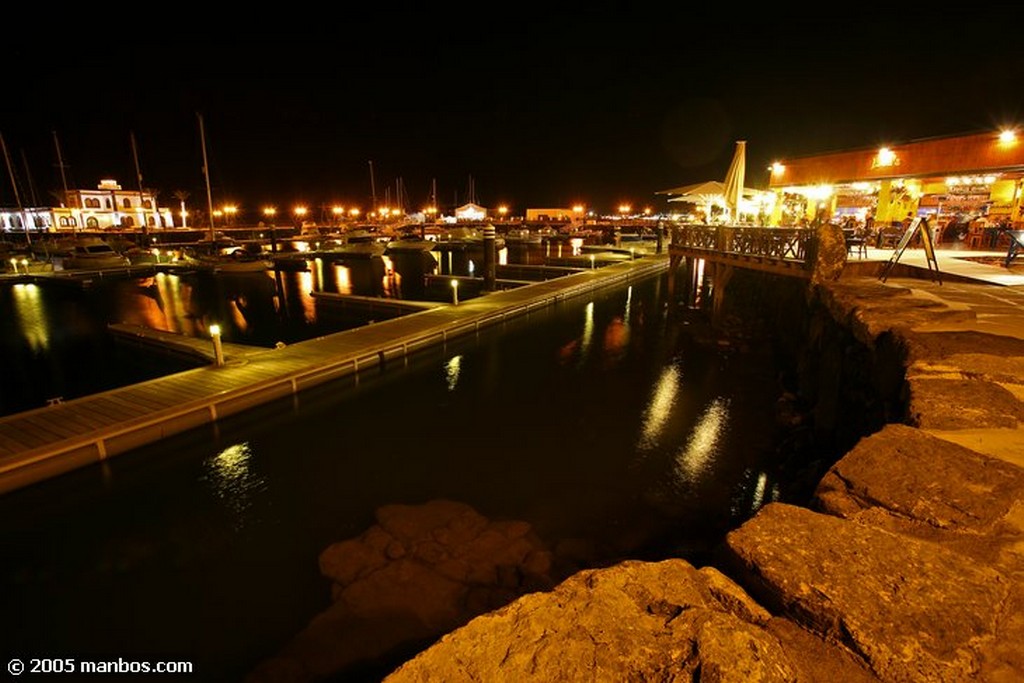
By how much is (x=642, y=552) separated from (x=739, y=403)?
6970 millimetres

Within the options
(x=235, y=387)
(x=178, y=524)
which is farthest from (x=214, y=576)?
(x=235, y=387)

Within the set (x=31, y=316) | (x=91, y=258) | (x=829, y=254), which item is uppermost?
(x=829, y=254)

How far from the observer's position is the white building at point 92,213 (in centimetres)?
6109

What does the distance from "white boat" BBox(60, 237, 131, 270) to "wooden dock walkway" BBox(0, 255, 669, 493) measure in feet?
89.1

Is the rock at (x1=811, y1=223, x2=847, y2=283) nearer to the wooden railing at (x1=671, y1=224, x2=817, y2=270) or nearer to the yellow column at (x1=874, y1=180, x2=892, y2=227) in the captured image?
the wooden railing at (x1=671, y1=224, x2=817, y2=270)

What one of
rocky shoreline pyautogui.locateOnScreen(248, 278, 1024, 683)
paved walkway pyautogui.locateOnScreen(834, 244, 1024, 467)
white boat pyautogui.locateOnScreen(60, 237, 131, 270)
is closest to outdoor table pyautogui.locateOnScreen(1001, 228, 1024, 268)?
paved walkway pyautogui.locateOnScreen(834, 244, 1024, 467)

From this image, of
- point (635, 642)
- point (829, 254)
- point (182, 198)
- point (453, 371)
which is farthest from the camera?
point (182, 198)

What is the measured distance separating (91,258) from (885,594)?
143 ft

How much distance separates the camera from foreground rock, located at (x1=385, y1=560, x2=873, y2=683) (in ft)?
7.54

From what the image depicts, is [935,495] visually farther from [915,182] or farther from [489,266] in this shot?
[489,266]

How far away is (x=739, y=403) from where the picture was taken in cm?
1252

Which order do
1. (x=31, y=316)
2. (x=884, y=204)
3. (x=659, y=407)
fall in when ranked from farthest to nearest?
(x=31, y=316)
(x=884, y=204)
(x=659, y=407)

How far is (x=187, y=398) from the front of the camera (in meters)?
10.1

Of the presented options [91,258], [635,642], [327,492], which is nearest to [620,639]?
[635,642]
